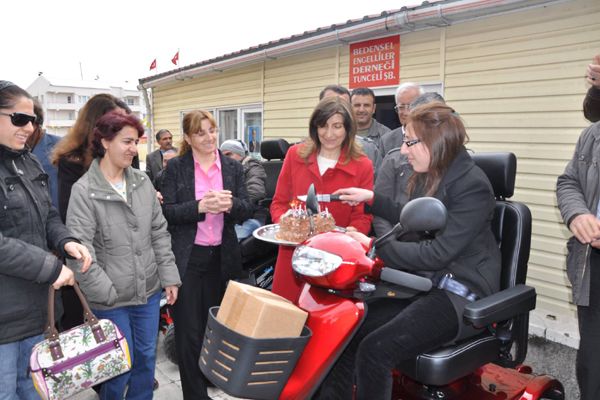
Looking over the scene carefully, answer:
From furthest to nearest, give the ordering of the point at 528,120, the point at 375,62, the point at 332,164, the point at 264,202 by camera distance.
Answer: the point at 375,62 < the point at 528,120 < the point at 264,202 < the point at 332,164

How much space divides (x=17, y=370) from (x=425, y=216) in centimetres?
210

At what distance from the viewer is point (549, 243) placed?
15.8ft

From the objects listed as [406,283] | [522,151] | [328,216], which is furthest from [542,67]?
[406,283]

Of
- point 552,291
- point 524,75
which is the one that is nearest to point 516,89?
point 524,75

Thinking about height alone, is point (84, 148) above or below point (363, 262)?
above

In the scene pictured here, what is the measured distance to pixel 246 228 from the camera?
4.09 metres

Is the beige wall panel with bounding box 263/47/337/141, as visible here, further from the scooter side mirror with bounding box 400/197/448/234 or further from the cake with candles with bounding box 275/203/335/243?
the scooter side mirror with bounding box 400/197/448/234

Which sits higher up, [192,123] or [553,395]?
[192,123]

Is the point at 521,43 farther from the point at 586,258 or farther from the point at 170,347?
the point at 170,347

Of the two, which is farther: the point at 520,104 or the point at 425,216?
the point at 520,104

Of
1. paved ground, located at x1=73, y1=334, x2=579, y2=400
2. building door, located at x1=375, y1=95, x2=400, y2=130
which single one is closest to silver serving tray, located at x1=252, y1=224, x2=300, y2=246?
paved ground, located at x1=73, y1=334, x2=579, y2=400

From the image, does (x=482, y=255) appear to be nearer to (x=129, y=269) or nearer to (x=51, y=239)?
(x=129, y=269)

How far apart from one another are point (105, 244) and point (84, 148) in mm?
685

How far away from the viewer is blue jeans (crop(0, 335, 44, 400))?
2201mm
